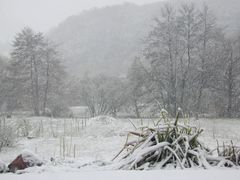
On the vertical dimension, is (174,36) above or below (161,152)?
above

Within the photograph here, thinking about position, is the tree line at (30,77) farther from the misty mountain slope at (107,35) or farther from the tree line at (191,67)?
the misty mountain slope at (107,35)

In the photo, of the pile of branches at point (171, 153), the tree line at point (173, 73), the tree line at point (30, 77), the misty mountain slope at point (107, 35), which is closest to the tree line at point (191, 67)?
the tree line at point (173, 73)

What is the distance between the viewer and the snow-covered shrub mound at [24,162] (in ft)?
14.4

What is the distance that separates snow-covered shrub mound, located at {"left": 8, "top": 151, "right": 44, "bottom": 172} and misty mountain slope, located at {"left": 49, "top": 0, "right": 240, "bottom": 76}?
→ 45.2 m

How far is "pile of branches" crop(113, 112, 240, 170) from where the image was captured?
4.51 m

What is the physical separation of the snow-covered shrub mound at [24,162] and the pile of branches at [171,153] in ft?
3.81

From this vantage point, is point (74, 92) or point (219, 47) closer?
point (219, 47)

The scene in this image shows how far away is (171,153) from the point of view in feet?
15.4

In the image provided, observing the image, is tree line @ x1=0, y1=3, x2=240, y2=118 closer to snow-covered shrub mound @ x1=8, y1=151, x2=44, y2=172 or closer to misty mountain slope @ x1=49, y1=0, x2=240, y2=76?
snow-covered shrub mound @ x1=8, y1=151, x2=44, y2=172

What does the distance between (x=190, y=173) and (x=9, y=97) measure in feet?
92.3

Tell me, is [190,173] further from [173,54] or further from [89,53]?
[89,53]

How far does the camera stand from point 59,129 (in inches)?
584

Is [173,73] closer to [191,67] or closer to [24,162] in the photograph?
[191,67]

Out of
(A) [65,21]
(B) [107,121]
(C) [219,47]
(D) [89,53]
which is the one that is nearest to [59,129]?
(B) [107,121]
